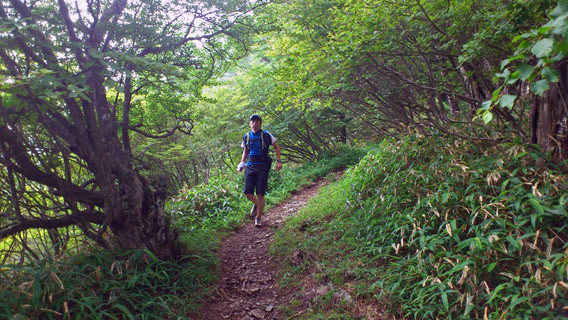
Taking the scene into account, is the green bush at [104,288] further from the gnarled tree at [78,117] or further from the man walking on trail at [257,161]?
the man walking on trail at [257,161]

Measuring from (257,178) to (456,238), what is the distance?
3.45 meters

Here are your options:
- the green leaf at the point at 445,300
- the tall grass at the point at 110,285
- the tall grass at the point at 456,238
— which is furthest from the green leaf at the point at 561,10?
the tall grass at the point at 110,285

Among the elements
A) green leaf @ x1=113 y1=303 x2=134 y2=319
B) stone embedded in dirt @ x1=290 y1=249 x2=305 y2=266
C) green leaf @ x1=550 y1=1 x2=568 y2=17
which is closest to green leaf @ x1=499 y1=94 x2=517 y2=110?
green leaf @ x1=550 y1=1 x2=568 y2=17

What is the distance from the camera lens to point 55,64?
2.85 meters

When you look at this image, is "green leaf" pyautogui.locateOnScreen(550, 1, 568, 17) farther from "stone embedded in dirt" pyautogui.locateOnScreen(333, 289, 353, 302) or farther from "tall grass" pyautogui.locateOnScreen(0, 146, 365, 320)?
"tall grass" pyautogui.locateOnScreen(0, 146, 365, 320)

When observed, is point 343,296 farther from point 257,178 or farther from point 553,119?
point 257,178

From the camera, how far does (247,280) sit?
393 cm

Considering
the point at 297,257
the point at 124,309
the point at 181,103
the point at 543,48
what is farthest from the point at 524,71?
the point at 181,103

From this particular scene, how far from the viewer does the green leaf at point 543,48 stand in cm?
144

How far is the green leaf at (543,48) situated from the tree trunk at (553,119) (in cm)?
177

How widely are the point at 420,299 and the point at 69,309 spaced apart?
10.3 feet

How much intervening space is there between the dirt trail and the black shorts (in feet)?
2.58

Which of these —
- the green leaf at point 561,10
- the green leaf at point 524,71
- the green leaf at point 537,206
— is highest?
the green leaf at point 561,10

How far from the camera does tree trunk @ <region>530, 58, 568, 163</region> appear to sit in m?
2.87
